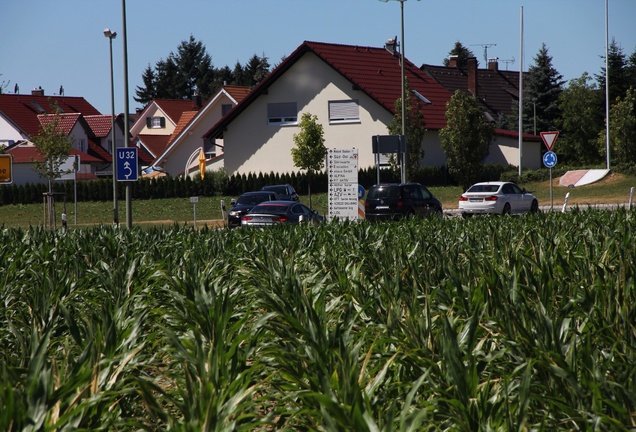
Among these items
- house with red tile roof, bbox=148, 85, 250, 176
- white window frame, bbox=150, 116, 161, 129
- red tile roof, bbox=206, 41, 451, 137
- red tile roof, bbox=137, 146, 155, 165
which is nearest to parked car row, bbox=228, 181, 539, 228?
red tile roof, bbox=206, 41, 451, 137

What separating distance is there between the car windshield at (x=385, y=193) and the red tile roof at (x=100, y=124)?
181ft

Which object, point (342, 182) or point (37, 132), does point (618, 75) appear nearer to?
point (37, 132)

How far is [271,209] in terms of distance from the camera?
28125mm

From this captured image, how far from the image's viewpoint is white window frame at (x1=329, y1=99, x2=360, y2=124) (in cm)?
5422

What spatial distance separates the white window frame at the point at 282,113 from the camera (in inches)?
2194

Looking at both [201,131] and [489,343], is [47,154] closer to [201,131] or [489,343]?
[201,131]

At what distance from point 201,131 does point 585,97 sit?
2740cm

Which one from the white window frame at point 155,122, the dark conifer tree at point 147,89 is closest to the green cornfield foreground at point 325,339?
the white window frame at point 155,122

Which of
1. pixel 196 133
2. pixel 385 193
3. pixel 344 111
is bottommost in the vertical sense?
pixel 385 193

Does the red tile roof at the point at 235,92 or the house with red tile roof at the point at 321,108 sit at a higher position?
the red tile roof at the point at 235,92

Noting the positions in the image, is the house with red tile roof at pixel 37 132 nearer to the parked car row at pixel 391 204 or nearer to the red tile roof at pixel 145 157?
the red tile roof at pixel 145 157

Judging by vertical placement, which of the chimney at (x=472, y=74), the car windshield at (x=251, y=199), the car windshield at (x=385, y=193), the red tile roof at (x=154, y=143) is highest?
the chimney at (x=472, y=74)

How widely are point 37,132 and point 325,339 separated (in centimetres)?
6977

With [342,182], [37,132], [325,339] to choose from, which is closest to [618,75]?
[37,132]
